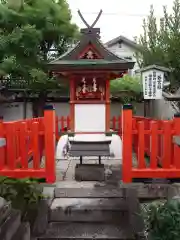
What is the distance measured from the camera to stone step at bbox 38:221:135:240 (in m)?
4.85

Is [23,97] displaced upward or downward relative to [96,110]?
upward

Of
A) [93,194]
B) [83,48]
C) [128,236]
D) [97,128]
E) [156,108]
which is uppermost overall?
[83,48]

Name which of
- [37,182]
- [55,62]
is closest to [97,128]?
[55,62]

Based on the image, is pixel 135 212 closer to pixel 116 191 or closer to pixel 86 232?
pixel 116 191

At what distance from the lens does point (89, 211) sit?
5.36 meters

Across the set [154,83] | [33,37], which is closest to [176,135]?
[154,83]

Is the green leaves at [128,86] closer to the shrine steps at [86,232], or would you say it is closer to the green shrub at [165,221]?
the shrine steps at [86,232]

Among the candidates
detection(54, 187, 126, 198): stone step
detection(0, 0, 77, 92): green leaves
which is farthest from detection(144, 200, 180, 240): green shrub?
detection(0, 0, 77, 92): green leaves

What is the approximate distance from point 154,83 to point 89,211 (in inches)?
171

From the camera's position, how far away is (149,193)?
5785 mm

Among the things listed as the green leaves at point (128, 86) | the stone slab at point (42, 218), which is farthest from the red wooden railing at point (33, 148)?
the green leaves at point (128, 86)

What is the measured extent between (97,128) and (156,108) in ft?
19.9

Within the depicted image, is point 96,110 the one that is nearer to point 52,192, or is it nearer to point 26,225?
point 52,192

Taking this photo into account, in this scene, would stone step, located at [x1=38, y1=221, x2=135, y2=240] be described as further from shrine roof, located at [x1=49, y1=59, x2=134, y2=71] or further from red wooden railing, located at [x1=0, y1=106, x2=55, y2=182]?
shrine roof, located at [x1=49, y1=59, x2=134, y2=71]
